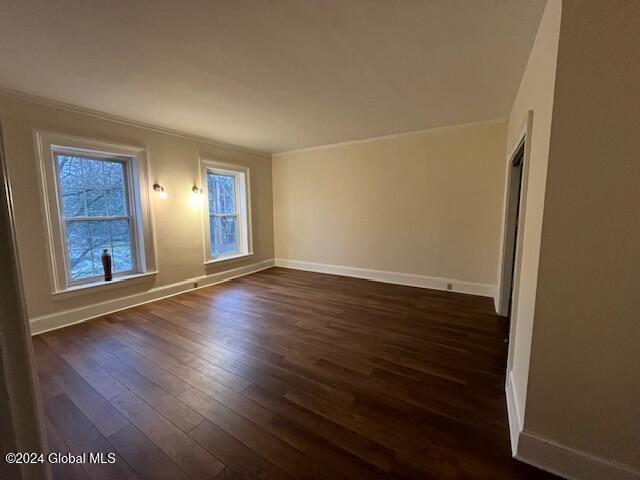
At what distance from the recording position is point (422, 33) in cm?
188

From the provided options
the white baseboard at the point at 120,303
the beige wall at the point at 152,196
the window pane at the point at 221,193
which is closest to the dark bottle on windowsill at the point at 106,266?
the beige wall at the point at 152,196

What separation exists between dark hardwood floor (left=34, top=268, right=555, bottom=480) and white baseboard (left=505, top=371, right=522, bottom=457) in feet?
0.15

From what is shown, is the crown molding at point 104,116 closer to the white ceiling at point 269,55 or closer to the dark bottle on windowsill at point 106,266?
the white ceiling at point 269,55

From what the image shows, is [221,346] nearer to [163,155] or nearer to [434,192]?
[163,155]

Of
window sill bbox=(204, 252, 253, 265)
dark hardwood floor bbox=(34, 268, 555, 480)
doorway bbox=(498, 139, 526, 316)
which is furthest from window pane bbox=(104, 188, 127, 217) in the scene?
doorway bbox=(498, 139, 526, 316)

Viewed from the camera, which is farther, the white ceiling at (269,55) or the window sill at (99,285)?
the window sill at (99,285)

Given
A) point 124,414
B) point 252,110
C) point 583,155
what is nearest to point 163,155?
point 252,110

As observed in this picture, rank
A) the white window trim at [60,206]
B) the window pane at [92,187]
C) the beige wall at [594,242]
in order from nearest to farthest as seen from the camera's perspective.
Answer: the beige wall at [594,242], the white window trim at [60,206], the window pane at [92,187]

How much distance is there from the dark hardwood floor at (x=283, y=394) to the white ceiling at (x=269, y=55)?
7.70 feet

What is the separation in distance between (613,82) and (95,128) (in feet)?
14.3

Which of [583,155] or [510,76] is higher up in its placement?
[510,76]

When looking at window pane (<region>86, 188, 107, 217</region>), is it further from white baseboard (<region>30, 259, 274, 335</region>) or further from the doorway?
the doorway

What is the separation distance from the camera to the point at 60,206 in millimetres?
3059

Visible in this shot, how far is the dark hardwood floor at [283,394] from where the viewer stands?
150cm
